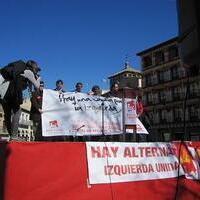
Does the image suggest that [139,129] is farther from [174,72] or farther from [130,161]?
[174,72]

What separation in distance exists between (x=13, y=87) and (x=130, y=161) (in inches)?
90.8

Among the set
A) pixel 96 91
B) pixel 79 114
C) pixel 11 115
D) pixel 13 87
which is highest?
pixel 96 91

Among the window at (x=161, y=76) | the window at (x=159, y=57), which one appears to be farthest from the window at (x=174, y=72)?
the window at (x=159, y=57)

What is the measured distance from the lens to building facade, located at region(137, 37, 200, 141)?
7169cm

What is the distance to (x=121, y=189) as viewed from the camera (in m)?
6.42

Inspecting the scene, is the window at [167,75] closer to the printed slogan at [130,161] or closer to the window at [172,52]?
the window at [172,52]

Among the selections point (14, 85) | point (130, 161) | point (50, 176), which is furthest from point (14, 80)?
point (130, 161)

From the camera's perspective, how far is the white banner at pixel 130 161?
6234 millimetres

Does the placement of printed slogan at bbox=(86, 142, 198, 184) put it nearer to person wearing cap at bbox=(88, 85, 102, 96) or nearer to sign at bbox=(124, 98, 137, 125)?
sign at bbox=(124, 98, 137, 125)

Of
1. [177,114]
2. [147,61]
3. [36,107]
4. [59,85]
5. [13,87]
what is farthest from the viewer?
[147,61]

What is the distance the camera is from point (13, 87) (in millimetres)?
7152

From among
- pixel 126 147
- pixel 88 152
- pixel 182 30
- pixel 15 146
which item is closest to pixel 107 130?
pixel 126 147

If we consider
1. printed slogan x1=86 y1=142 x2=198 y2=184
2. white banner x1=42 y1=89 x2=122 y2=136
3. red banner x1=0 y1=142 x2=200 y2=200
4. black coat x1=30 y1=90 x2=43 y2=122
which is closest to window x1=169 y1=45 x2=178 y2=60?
white banner x1=42 y1=89 x2=122 y2=136

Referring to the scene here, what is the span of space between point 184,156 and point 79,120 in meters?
2.45
